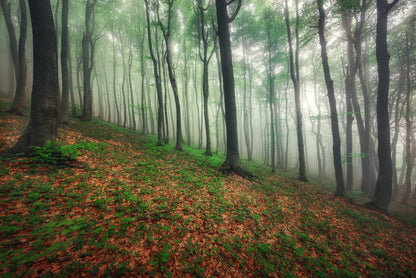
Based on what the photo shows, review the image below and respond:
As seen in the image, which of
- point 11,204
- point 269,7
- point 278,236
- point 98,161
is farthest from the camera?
point 269,7

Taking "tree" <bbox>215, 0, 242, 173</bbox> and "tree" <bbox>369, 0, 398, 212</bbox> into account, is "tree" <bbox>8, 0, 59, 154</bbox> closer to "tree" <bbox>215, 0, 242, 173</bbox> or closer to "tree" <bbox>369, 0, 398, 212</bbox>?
"tree" <bbox>215, 0, 242, 173</bbox>

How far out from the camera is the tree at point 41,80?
4609mm

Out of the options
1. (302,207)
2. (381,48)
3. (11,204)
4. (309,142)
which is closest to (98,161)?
(11,204)

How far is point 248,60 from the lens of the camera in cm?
1573

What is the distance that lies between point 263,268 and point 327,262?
1.76 m

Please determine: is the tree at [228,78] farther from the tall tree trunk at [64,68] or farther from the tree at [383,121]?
the tall tree trunk at [64,68]

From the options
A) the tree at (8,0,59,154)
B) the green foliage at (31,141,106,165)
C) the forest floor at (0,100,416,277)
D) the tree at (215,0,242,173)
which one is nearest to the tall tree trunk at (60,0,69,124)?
the forest floor at (0,100,416,277)

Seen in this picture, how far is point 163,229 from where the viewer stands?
298 centimetres

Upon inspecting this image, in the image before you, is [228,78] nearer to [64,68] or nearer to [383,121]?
[383,121]

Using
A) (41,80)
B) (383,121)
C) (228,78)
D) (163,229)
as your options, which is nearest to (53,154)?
(41,80)

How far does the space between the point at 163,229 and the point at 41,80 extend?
6.38m

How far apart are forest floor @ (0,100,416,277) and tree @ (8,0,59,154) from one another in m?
0.78

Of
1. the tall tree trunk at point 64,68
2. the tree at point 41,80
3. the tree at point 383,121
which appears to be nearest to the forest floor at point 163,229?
the tree at point 41,80

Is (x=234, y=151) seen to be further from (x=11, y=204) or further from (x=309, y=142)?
(x=309, y=142)
